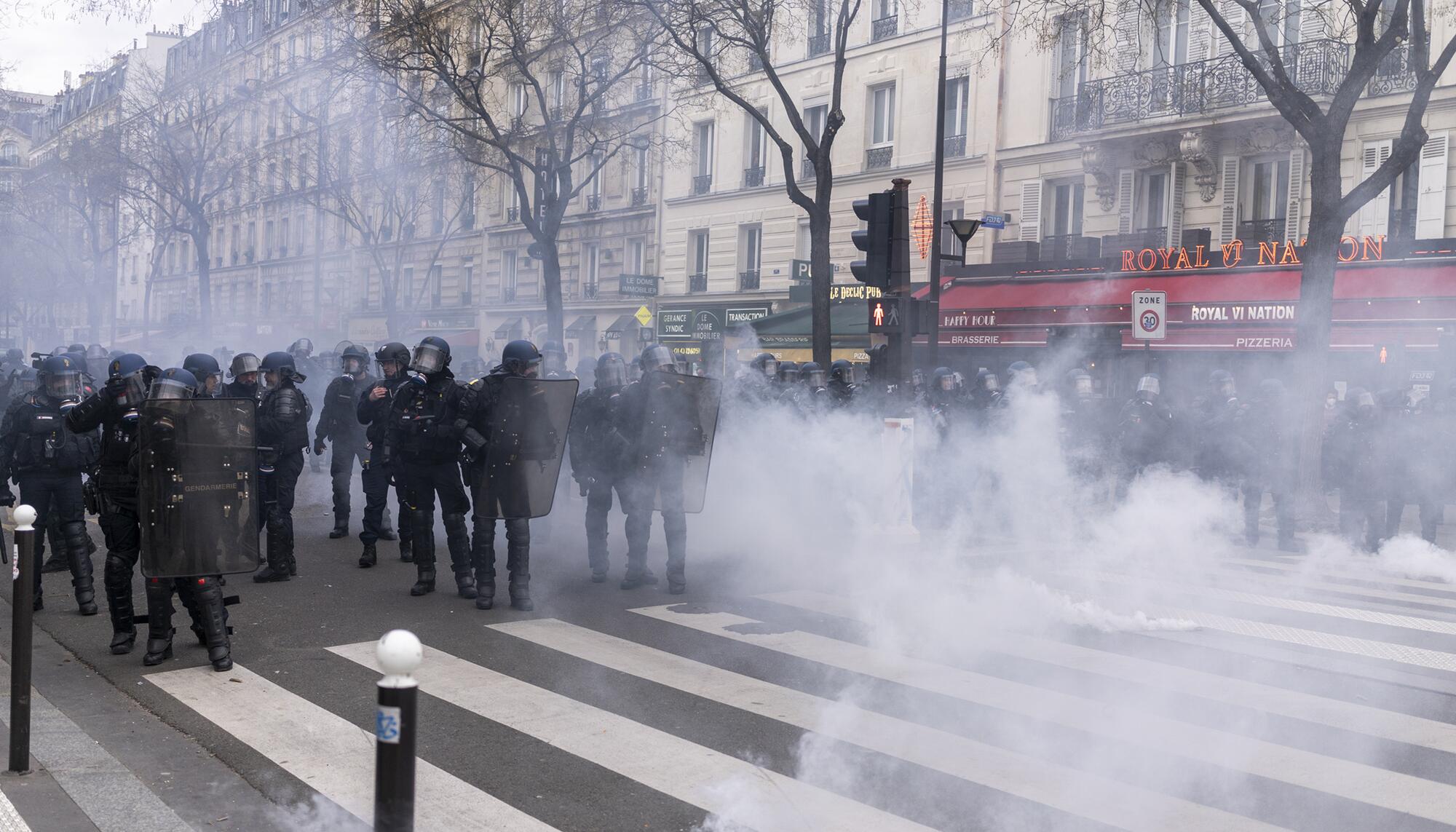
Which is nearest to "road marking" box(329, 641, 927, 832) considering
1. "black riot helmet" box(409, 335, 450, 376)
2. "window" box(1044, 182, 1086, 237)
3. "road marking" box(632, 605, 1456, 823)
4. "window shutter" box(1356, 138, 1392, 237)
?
"road marking" box(632, 605, 1456, 823)

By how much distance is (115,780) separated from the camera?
13.5ft

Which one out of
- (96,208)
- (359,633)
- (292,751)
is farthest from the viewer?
(96,208)

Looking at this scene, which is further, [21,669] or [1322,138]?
[1322,138]

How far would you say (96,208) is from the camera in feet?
137

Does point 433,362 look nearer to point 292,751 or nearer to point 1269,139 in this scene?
point 292,751

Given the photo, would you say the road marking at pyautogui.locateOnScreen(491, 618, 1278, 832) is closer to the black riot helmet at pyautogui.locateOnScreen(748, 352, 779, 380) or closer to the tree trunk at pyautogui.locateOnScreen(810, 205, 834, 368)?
the black riot helmet at pyautogui.locateOnScreen(748, 352, 779, 380)

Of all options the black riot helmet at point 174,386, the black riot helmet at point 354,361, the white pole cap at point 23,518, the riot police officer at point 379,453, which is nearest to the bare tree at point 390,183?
the black riot helmet at point 354,361

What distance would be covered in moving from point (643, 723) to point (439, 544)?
5.58 meters

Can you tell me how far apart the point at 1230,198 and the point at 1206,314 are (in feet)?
6.67

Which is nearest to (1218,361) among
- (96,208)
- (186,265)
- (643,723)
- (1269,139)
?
(1269,139)

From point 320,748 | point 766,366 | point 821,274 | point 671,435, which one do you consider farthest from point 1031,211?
point 320,748

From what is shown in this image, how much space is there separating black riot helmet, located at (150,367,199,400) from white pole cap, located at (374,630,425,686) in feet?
12.9

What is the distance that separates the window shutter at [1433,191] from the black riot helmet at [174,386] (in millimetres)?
16847

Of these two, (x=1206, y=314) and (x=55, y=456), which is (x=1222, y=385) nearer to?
(x=55, y=456)
